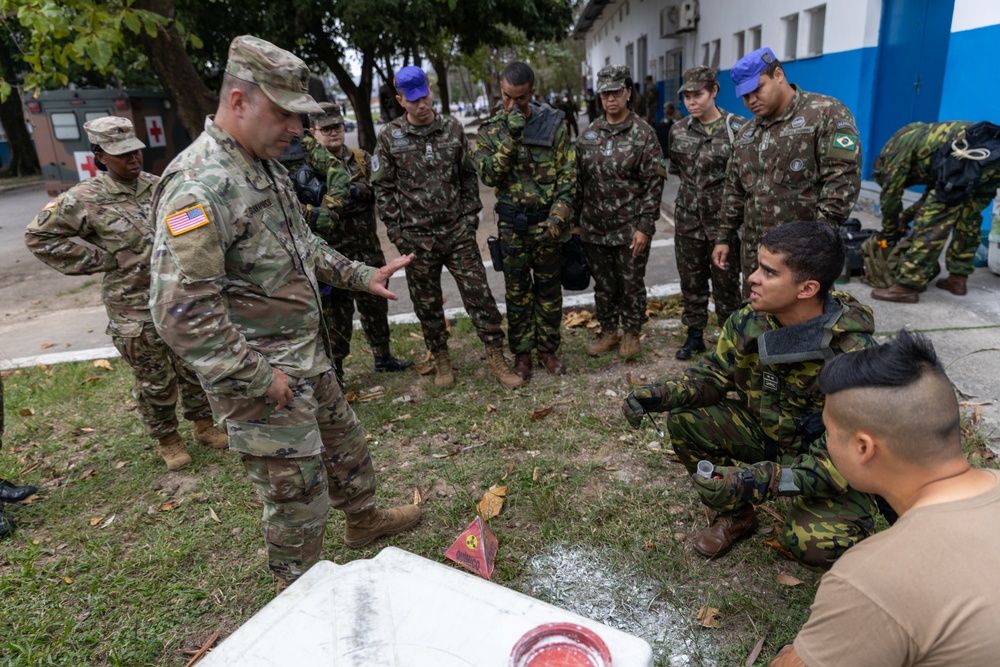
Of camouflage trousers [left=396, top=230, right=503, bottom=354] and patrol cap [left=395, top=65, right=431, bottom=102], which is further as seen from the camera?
camouflage trousers [left=396, top=230, right=503, bottom=354]

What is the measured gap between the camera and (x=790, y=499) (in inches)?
100

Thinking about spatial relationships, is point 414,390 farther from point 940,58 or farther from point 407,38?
point 407,38

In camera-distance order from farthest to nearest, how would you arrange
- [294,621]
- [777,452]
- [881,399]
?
[777,452]
[294,621]
[881,399]

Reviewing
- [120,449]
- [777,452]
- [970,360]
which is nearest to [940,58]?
[970,360]

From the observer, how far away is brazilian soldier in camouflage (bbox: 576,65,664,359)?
14.6ft

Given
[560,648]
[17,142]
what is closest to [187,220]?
[560,648]

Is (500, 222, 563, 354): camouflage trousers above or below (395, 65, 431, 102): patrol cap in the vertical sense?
below

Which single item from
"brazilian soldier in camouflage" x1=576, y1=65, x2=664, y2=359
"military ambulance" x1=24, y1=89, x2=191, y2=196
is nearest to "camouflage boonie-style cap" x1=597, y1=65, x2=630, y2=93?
"brazilian soldier in camouflage" x1=576, y1=65, x2=664, y2=359

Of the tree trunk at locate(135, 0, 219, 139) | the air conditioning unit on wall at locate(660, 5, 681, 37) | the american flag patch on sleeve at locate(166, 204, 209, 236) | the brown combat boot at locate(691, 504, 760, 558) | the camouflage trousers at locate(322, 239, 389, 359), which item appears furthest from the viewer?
the air conditioning unit on wall at locate(660, 5, 681, 37)

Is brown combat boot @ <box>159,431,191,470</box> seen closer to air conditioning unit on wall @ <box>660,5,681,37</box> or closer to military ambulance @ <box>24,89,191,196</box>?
military ambulance @ <box>24,89,191,196</box>

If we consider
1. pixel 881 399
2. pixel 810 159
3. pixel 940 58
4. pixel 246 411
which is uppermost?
pixel 940 58

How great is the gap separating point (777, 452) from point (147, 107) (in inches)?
645

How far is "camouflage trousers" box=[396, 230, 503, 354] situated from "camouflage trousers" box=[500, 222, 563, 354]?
5.8 inches

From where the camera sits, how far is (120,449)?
4211mm
